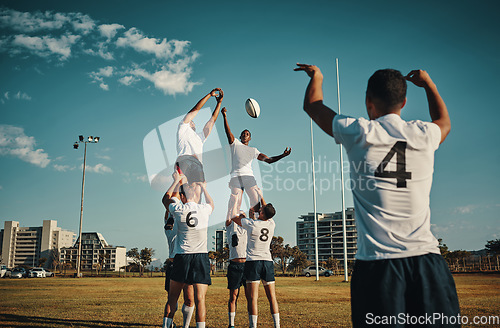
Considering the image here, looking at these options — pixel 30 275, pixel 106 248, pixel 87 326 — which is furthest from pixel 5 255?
pixel 87 326

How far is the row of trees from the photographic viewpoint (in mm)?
51669

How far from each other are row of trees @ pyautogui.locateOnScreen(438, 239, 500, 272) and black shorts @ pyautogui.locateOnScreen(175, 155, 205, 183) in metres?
52.9

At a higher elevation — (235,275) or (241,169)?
(241,169)

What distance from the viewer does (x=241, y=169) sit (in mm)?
9000

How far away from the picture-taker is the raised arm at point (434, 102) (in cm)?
262

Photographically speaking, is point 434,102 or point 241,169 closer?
point 434,102

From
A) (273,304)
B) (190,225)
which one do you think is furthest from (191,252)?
(273,304)

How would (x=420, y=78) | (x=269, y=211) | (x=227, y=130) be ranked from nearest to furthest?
(x=420, y=78), (x=269, y=211), (x=227, y=130)

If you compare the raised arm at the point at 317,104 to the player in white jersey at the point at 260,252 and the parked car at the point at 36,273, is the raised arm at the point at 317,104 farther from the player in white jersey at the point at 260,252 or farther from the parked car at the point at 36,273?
the parked car at the point at 36,273

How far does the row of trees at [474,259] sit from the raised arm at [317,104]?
56.7 metres

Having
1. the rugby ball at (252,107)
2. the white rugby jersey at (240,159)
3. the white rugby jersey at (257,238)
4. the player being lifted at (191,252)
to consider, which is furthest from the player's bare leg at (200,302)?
the rugby ball at (252,107)

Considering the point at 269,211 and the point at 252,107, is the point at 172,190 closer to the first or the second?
the point at 269,211

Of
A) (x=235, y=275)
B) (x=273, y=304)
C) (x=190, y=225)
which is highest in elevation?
(x=190, y=225)

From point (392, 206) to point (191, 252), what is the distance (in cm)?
493
